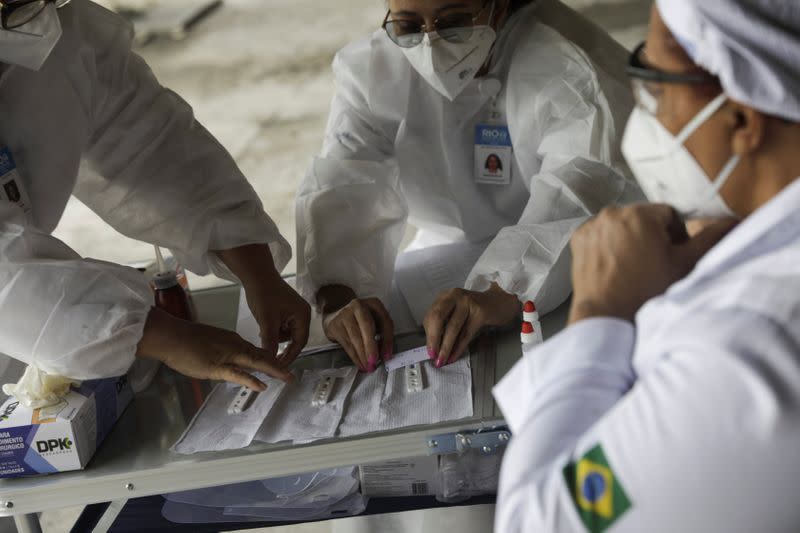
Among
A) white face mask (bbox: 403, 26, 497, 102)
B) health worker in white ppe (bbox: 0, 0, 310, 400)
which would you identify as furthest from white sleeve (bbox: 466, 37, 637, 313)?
health worker in white ppe (bbox: 0, 0, 310, 400)

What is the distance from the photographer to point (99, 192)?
198 cm

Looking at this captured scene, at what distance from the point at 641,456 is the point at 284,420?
0.79m

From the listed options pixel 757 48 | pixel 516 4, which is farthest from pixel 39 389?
pixel 516 4

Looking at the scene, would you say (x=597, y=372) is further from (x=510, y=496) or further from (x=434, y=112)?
(x=434, y=112)

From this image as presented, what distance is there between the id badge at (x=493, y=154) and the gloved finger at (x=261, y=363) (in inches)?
31.8

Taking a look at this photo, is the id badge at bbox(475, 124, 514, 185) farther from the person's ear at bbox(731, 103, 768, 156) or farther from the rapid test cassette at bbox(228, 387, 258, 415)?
the person's ear at bbox(731, 103, 768, 156)

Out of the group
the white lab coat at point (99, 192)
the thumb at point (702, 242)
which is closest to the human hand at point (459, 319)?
the white lab coat at point (99, 192)

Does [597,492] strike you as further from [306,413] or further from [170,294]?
[170,294]

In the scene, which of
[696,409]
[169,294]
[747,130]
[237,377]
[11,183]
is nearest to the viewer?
[696,409]

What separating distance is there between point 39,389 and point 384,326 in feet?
2.10

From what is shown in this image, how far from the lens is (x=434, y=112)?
215 centimetres

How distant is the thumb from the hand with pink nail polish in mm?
724

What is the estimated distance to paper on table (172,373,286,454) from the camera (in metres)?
1.48

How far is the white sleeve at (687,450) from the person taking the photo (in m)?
0.81
